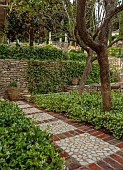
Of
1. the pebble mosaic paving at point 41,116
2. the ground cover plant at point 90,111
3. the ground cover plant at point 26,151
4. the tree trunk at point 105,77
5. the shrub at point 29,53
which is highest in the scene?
the shrub at point 29,53

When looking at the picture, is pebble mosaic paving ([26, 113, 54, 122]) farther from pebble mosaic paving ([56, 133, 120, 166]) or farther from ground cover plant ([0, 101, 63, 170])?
ground cover plant ([0, 101, 63, 170])

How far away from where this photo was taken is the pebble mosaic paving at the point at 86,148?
2619 millimetres

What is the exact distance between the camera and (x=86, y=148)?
9.55ft

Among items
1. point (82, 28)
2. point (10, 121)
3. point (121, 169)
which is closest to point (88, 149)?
point (121, 169)

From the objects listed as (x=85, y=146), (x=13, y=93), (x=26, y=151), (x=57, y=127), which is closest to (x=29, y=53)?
(x=13, y=93)

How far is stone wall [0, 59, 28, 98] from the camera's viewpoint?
773 centimetres

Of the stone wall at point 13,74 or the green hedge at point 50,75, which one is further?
the green hedge at point 50,75

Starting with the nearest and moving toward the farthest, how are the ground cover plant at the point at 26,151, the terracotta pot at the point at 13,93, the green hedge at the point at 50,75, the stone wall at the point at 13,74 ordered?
the ground cover plant at the point at 26,151, the terracotta pot at the point at 13,93, the stone wall at the point at 13,74, the green hedge at the point at 50,75

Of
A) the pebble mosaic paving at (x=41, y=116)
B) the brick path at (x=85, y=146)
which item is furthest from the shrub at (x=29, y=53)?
the brick path at (x=85, y=146)

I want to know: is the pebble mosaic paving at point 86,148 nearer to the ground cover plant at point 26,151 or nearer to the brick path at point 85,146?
the brick path at point 85,146

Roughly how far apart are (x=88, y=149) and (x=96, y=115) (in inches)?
52.0

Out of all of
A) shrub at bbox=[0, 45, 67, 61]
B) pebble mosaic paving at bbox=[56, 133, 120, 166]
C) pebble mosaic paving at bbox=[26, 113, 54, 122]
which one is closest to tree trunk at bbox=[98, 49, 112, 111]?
pebble mosaic paving at bbox=[56, 133, 120, 166]

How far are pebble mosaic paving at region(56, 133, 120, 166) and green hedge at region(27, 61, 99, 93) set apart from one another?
5.19m

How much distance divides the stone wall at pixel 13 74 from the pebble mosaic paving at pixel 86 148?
5076mm
